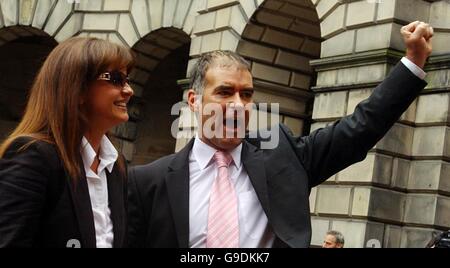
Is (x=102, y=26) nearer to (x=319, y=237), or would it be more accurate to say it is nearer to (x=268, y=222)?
(x=319, y=237)

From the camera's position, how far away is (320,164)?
3252 millimetres

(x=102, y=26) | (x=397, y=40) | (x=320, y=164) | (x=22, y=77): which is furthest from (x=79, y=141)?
(x=22, y=77)

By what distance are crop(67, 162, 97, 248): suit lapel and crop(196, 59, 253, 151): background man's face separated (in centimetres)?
57

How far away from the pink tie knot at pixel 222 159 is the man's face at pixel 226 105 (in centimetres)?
2

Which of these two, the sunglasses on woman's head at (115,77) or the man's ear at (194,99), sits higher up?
the sunglasses on woman's head at (115,77)

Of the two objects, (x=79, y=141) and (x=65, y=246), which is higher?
(x=79, y=141)

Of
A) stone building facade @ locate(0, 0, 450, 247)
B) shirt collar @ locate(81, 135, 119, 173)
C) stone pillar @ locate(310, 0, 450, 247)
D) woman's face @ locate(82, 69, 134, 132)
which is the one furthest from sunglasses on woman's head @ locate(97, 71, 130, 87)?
stone building facade @ locate(0, 0, 450, 247)

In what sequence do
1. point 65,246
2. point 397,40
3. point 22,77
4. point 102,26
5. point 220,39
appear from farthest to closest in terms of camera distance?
point 22,77 < point 102,26 < point 220,39 < point 397,40 < point 65,246

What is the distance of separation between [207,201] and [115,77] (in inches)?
22.0

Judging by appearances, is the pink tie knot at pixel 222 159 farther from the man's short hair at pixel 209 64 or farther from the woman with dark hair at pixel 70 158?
the woman with dark hair at pixel 70 158

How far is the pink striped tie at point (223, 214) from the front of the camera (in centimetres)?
304

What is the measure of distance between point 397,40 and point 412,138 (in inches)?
52.2

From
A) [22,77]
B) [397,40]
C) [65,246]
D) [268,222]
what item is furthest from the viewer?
[22,77]

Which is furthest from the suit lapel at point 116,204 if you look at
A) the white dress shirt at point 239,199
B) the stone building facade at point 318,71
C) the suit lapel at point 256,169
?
the stone building facade at point 318,71
